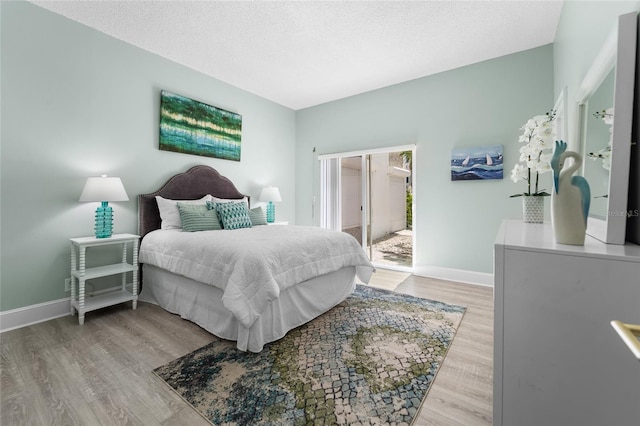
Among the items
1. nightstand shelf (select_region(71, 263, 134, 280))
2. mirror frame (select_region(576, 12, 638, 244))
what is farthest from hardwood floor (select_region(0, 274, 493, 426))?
mirror frame (select_region(576, 12, 638, 244))

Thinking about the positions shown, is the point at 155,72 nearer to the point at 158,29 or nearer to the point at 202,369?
the point at 158,29

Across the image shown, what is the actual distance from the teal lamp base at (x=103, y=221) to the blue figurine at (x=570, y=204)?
3.45 m

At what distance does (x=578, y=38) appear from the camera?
1.94m

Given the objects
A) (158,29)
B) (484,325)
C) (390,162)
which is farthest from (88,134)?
(390,162)

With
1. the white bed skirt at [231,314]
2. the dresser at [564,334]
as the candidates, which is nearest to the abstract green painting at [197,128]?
the white bed skirt at [231,314]

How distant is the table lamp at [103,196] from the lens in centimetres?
259

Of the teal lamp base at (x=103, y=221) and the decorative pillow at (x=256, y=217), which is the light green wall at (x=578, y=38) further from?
the teal lamp base at (x=103, y=221)

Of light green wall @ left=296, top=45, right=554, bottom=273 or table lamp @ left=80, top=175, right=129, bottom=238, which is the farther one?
light green wall @ left=296, top=45, right=554, bottom=273

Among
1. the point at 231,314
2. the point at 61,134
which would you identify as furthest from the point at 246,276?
the point at 61,134

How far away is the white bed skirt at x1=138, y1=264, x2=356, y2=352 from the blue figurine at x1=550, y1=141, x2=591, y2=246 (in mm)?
1765

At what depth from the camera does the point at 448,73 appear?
3760 millimetres

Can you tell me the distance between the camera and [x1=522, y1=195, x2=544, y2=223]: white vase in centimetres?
194

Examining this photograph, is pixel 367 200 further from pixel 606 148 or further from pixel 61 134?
pixel 61 134

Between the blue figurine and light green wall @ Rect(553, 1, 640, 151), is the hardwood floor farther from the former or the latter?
light green wall @ Rect(553, 1, 640, 151)
